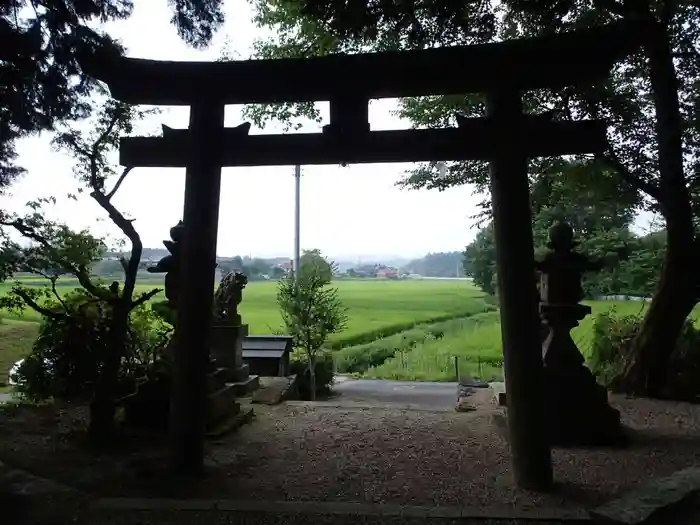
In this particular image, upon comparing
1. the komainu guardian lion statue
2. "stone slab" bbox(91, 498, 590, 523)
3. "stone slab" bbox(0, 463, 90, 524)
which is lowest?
"stone slab" bbox(91, 498, 590, 523)

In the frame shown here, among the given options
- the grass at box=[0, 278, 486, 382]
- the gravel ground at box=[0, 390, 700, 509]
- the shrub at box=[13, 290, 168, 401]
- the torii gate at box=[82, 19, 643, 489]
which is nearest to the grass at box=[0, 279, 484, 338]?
the grass at box=[0, 278, 486, 382]

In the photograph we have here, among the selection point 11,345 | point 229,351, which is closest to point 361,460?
point 229,351

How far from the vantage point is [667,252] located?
724 centimetres

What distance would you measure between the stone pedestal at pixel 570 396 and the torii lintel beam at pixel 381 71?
2617 millimetres

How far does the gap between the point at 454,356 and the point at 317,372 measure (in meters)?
3.43

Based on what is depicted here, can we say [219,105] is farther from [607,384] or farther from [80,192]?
[607,384]

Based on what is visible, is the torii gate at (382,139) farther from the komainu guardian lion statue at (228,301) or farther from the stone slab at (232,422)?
the komainu guardian lion statue at (228,301)

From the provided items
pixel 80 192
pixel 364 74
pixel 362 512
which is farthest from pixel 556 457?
pixel 80 192

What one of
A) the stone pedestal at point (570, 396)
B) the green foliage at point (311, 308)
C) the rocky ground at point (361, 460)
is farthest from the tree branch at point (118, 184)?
the green foliage at point (311, 308)

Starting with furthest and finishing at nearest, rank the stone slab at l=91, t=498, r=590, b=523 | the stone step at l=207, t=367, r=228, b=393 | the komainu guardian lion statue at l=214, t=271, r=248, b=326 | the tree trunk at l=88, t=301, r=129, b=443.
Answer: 1. the komainu guardian lion statue at l=214, t=271, r=248, b=326
2. the stone step at l=207, t=367, r=228, b=393
3. the tree trunk at l=88, t=301, r=129, b=443
4. the stone slab at l=91, t=498, r=590, b=523

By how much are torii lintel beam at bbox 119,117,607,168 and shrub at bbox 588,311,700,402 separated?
5109mm

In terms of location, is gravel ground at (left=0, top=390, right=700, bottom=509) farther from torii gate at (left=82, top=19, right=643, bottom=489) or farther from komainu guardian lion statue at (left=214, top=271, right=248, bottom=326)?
komainu guardian lion statue at (left=214, top=271, right=248, bottom=326)

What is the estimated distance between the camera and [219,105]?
4.32 m

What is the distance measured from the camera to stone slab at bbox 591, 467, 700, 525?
318 cm
